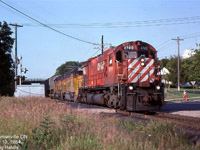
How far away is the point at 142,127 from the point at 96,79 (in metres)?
11.1

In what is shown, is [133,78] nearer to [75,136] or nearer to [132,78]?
[132,78]

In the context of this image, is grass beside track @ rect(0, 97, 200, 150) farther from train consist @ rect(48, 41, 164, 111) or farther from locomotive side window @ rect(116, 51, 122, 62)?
locomotive side window @ rect(116, 51, 122, 62)

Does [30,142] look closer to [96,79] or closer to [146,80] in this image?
[146,80]

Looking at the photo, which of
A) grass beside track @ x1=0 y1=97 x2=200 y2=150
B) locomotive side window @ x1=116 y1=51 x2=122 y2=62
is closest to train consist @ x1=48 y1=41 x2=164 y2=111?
locomotive side window @ x1=116 y1=51 x2=122 y2=62

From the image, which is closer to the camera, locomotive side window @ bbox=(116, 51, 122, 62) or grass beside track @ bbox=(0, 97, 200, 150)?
grass beside track @ bbox=(0, 97, 200, 150)

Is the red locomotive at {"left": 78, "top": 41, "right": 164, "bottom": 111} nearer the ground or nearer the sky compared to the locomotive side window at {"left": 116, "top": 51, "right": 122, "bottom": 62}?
nearer the ground

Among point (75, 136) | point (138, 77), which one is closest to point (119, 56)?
point (138, 77)

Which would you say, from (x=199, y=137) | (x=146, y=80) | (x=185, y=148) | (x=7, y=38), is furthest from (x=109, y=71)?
(x=7, y=38)

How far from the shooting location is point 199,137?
773cm

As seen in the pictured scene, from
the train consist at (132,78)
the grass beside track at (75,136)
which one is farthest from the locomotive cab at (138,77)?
the grass beside track at (75,136)

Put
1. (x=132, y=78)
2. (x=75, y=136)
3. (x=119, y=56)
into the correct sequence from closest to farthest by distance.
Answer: (x=75, y=136)
(x=132, y=78)
(x=119, y=56)

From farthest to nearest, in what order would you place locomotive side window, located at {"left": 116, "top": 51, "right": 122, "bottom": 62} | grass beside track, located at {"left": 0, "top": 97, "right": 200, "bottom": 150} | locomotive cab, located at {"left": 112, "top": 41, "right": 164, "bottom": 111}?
locomotive side window, located at {"left": 116, "top": 51, "right": 122, "bottom": 62} → locomotive cab, located at {"left": 112, "top": 41, "right": 164, "bottom": 111} → grass beside track, located at {"left": 0, "top": 97, "right": 200, "bottom": 150}

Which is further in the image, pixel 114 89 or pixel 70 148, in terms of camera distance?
pixel 114 89

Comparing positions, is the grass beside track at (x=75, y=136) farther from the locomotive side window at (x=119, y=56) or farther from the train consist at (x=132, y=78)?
the locomotive side window at (x=119, y=56)
